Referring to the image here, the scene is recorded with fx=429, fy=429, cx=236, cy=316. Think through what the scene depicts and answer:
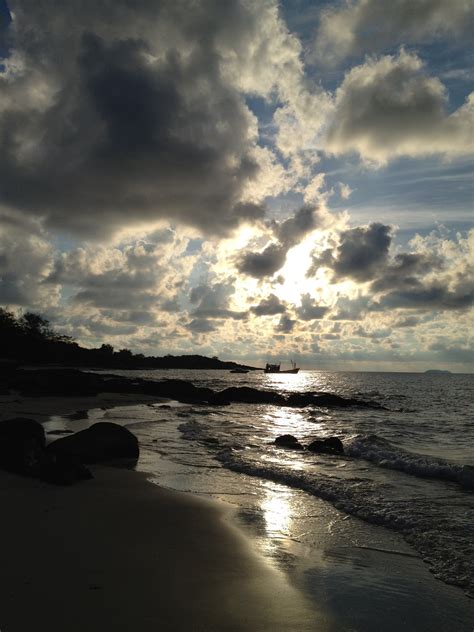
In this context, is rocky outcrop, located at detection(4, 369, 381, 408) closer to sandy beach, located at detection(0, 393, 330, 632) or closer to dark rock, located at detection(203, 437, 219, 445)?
dark rock, located at detection(203, 437, 219, 445)

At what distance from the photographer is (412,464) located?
12703 millimetres

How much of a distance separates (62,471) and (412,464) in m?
Result: 9.73

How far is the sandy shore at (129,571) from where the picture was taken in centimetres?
380

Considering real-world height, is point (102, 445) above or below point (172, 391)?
above

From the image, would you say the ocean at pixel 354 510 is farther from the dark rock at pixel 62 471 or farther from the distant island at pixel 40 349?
the distant island at pixel 40 349

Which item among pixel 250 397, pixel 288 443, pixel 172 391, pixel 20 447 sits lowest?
pixel 250 397

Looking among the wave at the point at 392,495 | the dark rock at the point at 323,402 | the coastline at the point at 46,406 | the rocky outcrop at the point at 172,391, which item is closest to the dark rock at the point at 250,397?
the rocky outcrop at the point at 172,391

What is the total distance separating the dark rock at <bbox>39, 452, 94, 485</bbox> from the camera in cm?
822

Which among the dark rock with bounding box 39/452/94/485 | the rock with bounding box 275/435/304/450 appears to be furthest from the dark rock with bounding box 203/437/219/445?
the dark rock with bounding box 39/452/94/485

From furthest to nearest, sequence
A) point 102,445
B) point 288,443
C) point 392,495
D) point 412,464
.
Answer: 1. point 288,443
2. point 412,464
3. point 102,445
4. point 392,495

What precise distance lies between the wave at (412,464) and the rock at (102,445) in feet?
25.2

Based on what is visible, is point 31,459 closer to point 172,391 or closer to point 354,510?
point 354,510

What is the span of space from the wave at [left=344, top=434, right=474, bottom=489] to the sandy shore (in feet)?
23.3

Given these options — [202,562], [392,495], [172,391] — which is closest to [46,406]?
[172,391]
